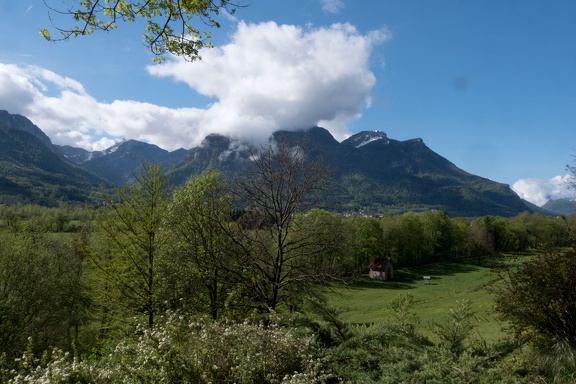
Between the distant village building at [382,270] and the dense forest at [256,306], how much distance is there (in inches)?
2239

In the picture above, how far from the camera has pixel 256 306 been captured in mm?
9594

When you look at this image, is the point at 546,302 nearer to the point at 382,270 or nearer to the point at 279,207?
the point at 279,207

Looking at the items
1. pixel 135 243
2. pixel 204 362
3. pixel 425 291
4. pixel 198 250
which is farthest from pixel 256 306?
pixel 425 291

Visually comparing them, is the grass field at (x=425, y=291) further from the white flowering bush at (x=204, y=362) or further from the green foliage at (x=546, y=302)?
the white flowering bush at (x=204, y=362)

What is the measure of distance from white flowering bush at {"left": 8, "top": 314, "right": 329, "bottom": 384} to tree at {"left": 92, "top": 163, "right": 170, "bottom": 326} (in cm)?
684

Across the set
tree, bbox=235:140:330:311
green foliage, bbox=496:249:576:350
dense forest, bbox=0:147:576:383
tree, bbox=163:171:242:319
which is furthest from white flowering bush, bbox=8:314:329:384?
green foliage, bbox=496:249:576:350

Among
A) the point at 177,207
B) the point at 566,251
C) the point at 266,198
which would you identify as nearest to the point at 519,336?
the point at 566,251

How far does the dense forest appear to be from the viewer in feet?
20.1

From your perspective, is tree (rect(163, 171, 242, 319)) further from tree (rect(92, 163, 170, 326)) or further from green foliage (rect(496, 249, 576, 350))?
green foliage (rect(496, 249, 576, 350))

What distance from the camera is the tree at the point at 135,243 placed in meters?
13.1

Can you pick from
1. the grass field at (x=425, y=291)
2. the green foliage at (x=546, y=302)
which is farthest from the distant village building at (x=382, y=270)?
the green foliage at (x=546, y=302)

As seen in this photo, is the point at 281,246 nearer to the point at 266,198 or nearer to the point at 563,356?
the point at 266,198

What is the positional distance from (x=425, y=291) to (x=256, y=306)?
166 feet

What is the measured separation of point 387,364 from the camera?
6586mm
